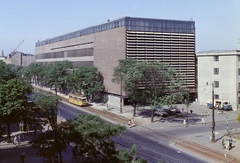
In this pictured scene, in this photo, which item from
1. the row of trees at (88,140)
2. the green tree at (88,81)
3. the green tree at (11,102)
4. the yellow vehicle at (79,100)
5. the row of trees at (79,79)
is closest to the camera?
the row of trees at (88,140)

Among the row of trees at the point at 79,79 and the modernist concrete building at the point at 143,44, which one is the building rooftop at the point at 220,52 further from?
the row of trees at the point at 79,79

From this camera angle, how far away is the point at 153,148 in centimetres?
3027

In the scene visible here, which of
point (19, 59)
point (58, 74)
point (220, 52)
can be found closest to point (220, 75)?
point (220, 52)

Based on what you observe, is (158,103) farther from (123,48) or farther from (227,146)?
(123,48)

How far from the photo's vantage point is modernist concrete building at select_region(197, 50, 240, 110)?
54219mm

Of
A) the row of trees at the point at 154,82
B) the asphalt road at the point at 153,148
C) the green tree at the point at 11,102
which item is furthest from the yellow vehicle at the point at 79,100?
the green tree at the point at 11,102

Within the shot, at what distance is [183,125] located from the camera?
41.8m

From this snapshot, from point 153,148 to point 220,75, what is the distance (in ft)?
107

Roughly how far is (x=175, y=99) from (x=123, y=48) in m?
21.5

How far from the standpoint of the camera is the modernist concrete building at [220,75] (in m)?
54.2

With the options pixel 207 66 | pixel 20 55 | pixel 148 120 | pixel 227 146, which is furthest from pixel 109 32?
pixel 20 55

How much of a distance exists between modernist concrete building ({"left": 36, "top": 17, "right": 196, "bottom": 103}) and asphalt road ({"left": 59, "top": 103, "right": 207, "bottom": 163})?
2446 centimetres

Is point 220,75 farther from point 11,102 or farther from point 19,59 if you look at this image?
point 19,59

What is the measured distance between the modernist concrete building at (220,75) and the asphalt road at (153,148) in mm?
25053
